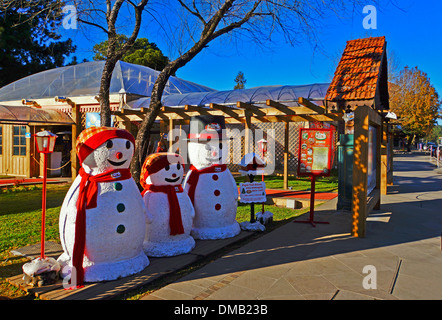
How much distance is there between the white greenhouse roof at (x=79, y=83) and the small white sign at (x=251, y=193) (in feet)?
35.0

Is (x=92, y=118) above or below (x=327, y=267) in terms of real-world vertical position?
above

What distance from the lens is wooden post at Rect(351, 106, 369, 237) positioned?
5.31 meters

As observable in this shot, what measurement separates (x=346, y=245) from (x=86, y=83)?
14.3 metres

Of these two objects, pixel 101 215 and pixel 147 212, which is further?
pixel 147 212

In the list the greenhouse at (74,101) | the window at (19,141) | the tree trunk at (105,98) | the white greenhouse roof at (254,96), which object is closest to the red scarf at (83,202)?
the tree trunk at (105,98)

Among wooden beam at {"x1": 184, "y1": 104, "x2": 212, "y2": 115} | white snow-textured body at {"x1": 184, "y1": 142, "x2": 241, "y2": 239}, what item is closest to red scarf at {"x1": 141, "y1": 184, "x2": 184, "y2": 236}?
white snow-textured body at {"x1": 184, "y1": 142, "x2": 241, "y2": 239}

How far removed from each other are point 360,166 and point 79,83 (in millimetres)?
14345

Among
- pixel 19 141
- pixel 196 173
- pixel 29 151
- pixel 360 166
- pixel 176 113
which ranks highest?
pixel 176 113

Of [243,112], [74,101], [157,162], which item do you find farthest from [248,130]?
[74,101]

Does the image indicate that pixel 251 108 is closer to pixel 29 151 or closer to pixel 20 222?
pixel 20 222

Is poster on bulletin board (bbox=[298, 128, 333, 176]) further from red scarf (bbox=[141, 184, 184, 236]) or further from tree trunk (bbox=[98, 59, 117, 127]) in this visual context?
tree trunk (bbox=[98, 59, 117, 127])

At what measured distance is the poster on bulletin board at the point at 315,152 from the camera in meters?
6.26

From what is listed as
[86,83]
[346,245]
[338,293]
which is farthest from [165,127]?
[86,83]

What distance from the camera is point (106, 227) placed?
354cm
